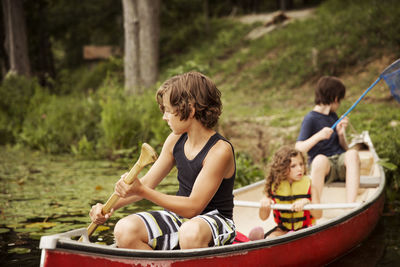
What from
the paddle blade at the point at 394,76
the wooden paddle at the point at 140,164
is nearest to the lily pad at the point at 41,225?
the wooden paddle at the point at 140,164

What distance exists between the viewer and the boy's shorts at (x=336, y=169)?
4555 millimetres

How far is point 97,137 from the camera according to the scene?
26.6 feet

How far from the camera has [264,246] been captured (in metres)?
2.83

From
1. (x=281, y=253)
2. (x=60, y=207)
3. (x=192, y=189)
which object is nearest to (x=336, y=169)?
(x=281, y=253)

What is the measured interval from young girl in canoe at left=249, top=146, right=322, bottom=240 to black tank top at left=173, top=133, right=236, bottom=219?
3.19 feet

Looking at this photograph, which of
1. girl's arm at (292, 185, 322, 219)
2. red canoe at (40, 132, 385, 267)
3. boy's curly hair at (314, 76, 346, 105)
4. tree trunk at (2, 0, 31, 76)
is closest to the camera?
red canoe at (40, 132, 385, 267)

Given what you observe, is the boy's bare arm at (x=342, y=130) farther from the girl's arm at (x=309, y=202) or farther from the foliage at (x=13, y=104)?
the foliage at (x=13, y=104)

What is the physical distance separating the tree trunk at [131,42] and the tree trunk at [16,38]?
15.5 feet

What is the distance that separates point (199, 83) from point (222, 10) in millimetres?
19493

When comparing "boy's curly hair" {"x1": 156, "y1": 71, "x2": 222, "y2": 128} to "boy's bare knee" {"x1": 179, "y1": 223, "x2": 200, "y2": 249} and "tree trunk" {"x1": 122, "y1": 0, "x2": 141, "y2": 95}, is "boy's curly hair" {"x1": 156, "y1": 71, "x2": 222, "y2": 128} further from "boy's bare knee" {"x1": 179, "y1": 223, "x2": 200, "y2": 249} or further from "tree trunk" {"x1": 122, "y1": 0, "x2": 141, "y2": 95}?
"tree trunk" {"x1": 122, "y1": 0, "x2": 141, "y2": 95}

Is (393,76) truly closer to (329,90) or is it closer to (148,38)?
(329,90)

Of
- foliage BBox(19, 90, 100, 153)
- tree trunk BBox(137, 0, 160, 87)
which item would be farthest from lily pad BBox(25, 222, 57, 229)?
tree trunk BBox(137, 0, 160, 87)

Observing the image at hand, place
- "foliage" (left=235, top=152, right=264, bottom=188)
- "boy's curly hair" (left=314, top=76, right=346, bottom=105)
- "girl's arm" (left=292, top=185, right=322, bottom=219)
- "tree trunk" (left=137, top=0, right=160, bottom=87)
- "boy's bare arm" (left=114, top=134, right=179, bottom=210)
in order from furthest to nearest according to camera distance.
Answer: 1. "tree trunk" (left=137, top=0, right=160, bottom=87)
2. "foliage" (left=235, top=152, right=264, bottom=188)
3. "boy's curly hair" (left=314, top=76, right=346, bottom=105)
4. "girl's arm" (left=292, top=185, right=322, bottom=219)
5. "boy's bare arm" (left=114, top=134, right=179, bottom=210)

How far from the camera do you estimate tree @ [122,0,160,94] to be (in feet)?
34.8
